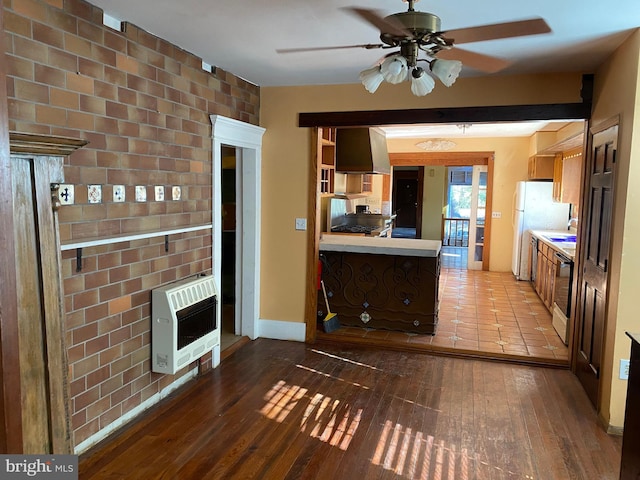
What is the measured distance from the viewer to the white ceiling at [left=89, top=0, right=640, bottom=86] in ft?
8.23

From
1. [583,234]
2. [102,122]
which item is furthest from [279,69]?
[583,234]

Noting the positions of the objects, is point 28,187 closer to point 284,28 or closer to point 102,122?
point 102,122

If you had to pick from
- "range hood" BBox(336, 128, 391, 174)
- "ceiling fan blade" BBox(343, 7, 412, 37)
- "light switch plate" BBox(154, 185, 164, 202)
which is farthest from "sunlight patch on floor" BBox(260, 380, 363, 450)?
"range hood" BBox(336, 128, 391, 174)

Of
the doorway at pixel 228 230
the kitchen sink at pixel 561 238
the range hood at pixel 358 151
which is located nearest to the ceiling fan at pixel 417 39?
the doorway at pixel 228 230

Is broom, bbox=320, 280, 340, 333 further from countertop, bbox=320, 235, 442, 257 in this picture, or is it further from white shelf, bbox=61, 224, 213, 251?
white shelf, bbox=61, 224, 213, 251

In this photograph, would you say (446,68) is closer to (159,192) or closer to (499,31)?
(499,31)

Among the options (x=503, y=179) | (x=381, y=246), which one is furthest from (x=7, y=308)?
(x=503, y=179)

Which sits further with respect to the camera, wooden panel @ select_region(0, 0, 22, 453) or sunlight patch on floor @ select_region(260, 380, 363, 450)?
sunlight patch on floor @ select_region(260, 380, 363, 450)

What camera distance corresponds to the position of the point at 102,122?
2676 mm

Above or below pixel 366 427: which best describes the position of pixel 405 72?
above

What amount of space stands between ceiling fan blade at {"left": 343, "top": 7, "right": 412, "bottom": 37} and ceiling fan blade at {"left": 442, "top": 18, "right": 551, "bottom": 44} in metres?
0.35

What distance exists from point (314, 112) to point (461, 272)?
488cm

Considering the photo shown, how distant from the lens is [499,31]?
285 centimetres

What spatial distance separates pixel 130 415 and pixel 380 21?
9.27ft
